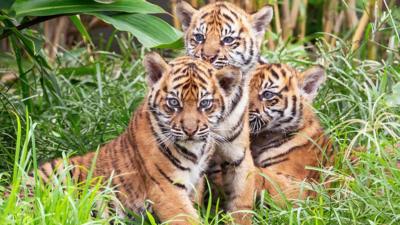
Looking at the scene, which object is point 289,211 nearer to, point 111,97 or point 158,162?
point 158,162

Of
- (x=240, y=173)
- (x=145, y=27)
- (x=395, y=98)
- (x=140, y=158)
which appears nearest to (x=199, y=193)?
(x=240, y=173)

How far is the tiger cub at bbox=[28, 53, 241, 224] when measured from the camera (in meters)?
5.90

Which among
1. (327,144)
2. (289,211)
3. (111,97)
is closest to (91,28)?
(111,97)

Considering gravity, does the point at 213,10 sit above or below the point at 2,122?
above

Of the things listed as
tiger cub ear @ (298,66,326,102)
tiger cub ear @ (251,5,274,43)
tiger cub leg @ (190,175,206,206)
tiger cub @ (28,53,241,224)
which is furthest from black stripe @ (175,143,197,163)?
tiger cub ear @ (251,5,274,43)

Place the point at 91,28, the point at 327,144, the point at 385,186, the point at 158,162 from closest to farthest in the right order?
the point at 385,186 → the point at 158,162 → the point at 327,144 → the point at 91,28

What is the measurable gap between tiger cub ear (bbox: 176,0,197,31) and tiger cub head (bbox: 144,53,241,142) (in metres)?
0.97

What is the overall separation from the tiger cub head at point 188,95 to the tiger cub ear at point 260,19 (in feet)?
3.08

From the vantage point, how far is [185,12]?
7082mm

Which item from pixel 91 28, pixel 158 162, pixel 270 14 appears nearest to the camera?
pixel 158 162

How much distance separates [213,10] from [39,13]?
→ 3.48 ft

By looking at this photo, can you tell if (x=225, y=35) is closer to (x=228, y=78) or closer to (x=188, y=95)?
(x=228, y=78)

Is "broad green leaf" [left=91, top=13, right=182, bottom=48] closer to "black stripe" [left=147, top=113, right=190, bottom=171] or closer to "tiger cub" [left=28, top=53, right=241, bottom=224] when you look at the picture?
"tiger cub" [left=28, top=53, right=241, bottom=224]

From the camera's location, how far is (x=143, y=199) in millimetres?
6098
